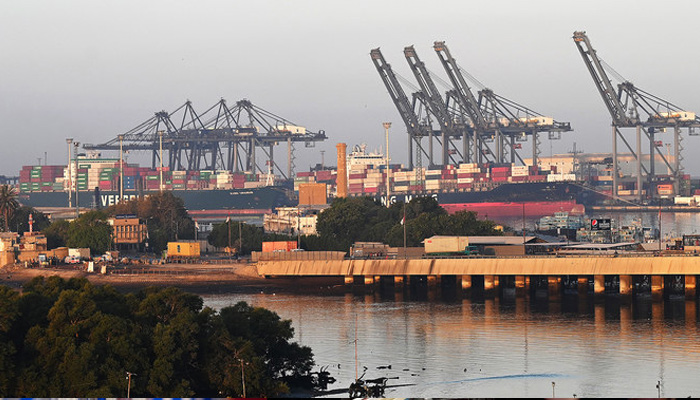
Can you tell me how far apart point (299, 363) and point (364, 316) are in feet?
93.4

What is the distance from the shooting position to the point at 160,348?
190 feet

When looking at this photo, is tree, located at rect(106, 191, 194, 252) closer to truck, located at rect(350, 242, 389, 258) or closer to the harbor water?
truck, located at rect(350, 242, 389, 258)

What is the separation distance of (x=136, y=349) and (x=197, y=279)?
64.7m

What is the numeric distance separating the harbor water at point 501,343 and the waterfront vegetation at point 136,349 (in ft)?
17.3

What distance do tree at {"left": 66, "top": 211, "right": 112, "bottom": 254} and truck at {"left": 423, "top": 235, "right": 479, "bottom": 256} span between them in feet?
150

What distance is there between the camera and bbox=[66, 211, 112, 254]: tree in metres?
150

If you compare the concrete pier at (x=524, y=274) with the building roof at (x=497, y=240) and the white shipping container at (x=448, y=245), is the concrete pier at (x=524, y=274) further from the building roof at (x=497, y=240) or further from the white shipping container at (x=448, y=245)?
the building roof at (x=497, y=240)

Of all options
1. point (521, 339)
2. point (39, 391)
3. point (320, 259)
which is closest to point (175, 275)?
point (320, 259)

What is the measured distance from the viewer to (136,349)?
188 feet

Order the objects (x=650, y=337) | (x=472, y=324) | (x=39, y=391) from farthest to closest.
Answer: (x=472, y=324), (x=650, y=337), (x=39, y=391)

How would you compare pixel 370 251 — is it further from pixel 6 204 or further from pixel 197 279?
pixel 6 204

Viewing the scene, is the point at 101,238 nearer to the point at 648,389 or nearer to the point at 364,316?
the point at 364,316

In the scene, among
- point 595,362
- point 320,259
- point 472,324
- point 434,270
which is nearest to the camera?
point 595,362

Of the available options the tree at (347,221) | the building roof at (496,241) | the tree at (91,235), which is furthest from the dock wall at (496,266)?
the tree at (347,221)
